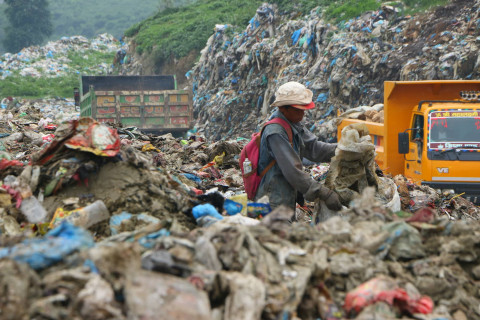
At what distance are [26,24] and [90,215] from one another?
56.6m

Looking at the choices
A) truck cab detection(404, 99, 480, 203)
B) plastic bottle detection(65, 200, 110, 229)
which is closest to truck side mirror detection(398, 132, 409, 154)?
truck cab detection(404, 99, 480, 203)

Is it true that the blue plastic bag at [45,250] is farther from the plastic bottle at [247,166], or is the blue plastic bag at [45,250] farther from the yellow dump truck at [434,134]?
the yellow dump truck at [434,134]

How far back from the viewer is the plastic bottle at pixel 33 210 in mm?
4207

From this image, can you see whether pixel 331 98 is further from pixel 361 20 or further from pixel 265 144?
pixel 265 144

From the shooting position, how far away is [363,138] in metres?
5.29

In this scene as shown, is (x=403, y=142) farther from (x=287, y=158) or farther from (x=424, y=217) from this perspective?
(x=424, y=217)

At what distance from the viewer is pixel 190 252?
311 cm

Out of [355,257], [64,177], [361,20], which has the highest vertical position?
[361,20]

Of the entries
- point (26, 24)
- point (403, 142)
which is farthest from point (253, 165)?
point (26, 24)

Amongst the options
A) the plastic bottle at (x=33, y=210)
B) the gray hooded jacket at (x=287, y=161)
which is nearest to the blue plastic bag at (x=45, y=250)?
the plastic bottle at (x=33, y=210)

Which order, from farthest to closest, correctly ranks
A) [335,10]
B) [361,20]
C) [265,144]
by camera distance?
[335,10] < [361,20] < [265,144]

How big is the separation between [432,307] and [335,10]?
16.5m

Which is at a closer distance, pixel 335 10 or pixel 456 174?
pixel 456 174

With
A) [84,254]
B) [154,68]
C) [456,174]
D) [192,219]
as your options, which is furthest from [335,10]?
[84,254]
